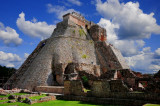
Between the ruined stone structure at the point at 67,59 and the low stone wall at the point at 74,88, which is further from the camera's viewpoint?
the ruined stone structure at the point at 67,59

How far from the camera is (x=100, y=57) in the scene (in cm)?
3116

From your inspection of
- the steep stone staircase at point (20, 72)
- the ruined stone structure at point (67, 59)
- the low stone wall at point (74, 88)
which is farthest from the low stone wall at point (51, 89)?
the steep stone staircase at point (20, 72)

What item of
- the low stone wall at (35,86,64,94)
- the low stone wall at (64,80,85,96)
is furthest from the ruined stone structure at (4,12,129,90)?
the low stone wall at (64,80,85,96)

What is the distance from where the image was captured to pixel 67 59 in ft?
87.0

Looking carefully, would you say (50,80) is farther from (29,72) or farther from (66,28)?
(66,28)

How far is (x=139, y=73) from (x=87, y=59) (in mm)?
10011

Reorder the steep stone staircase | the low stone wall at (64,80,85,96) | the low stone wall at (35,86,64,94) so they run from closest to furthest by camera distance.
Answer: the low stone wall at (64,80,85,96) < the low stone wall at (35,86,64,94) < the steep stone staircase

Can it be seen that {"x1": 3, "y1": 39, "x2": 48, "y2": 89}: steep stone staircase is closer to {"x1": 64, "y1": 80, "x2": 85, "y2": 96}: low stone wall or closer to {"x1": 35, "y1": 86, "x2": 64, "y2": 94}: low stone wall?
{"x1": 35, "y1": 86, "x2": 64, "y2": 94}: low stone wall

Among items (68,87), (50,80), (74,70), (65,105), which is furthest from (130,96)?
(50,80)

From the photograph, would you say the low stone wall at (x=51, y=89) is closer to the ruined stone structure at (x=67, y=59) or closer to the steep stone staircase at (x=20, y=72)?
the ruined stone structure at (x=67, y=59)

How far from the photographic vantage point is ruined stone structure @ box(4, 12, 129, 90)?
23.8m

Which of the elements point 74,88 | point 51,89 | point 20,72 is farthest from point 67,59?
point 74,88

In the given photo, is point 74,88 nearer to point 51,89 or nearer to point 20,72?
point 51,89

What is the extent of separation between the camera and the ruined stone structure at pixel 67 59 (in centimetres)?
2381
